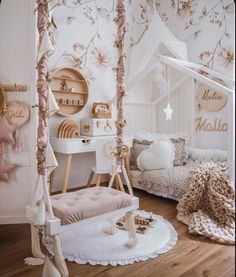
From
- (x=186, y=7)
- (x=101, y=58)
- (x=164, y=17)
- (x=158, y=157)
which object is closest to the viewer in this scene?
(x=186, y=7)

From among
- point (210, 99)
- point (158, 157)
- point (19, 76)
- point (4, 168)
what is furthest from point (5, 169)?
point (210, 99)

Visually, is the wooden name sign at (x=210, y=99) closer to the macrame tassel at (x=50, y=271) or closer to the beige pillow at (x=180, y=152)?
the beige pillow at (x=180, y=152)

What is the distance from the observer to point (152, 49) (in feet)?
12.0

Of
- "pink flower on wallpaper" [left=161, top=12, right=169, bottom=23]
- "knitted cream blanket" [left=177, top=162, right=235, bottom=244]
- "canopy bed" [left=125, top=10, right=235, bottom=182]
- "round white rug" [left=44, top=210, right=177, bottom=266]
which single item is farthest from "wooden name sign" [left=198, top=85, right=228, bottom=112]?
"round white rug" [left=44, top=210, right=177, bottom=266]

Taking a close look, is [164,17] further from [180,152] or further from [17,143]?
[17,143]

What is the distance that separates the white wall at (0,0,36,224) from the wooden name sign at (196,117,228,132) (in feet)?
7.84

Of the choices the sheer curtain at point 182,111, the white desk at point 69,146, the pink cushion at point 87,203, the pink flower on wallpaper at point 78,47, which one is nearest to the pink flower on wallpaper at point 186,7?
the sheer curtain at point 182,111

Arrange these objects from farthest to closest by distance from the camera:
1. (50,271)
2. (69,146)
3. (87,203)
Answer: (69,146), (87,203), (50,271)

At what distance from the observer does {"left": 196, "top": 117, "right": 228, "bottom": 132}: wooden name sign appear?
3.73 m

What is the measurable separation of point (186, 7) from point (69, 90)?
5.40ft

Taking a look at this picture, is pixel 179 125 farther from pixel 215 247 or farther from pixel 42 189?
pixel 42 189

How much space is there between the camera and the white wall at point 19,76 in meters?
2.52

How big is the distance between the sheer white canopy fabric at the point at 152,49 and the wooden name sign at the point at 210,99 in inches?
22.0

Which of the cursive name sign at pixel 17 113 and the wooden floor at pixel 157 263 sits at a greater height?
the cursive name sign at pixel 17 113
